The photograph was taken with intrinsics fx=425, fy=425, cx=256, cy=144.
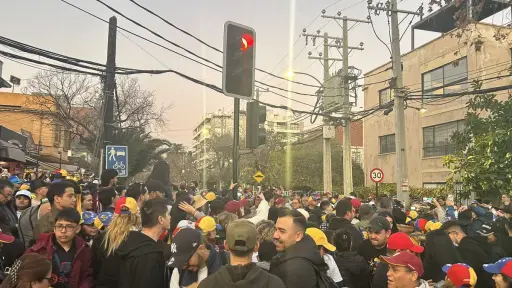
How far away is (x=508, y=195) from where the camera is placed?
14.2 m

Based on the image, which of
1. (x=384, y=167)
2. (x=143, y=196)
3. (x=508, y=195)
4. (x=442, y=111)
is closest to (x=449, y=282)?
(x=143, y=196)

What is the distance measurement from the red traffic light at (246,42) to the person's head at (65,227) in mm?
3541

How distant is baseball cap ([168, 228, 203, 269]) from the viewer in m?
3.31

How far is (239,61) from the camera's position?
21.1 feet

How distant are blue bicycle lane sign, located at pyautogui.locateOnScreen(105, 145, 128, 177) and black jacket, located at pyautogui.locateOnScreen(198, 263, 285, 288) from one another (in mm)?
9288

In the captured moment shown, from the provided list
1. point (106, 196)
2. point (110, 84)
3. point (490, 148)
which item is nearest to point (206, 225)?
point (106, 196)

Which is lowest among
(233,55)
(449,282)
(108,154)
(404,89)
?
(449,282)

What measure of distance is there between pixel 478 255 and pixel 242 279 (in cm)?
340

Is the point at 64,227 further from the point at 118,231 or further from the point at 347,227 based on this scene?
the point at 347,227

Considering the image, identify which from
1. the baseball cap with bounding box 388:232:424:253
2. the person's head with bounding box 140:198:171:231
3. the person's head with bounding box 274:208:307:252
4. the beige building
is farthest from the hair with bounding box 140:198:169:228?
the beige building

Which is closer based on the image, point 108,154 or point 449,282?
point 449,282

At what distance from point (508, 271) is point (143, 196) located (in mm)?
4621

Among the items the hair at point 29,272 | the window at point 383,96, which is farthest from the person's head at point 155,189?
the window at point 383,96

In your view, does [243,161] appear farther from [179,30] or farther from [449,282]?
[449,282]
